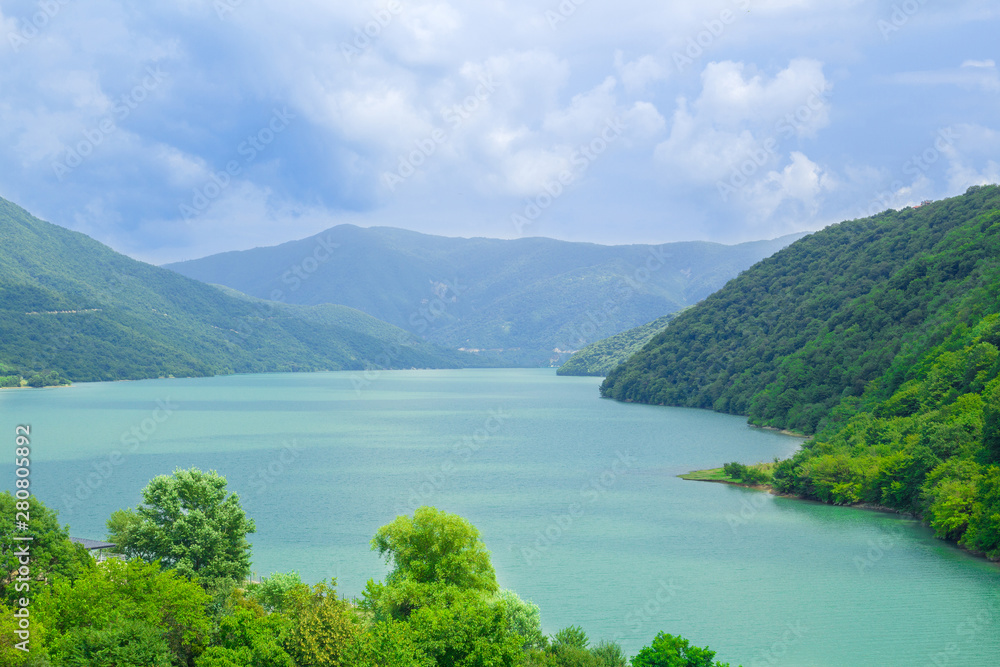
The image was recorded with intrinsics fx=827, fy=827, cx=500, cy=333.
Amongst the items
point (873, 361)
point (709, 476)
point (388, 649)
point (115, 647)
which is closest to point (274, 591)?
point (115, 647)

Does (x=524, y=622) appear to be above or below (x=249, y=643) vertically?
below

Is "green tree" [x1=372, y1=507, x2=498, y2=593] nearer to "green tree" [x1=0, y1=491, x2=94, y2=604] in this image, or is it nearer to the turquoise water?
the turquoise water

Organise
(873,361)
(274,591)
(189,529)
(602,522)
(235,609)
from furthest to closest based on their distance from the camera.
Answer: (873,361) < (602,522) < (189,529) < (274,591) < (235,609)

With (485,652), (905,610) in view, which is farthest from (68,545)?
(905,610)

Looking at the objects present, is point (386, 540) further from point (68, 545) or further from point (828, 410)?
point (828, 410)

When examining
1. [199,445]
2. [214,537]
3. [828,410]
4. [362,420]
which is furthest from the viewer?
[362,420]

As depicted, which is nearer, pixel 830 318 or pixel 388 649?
pixel 388 649

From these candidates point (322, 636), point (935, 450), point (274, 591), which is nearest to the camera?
point (322, 636)

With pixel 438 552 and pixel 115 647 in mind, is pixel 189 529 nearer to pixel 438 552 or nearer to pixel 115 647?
pixel 115 647
